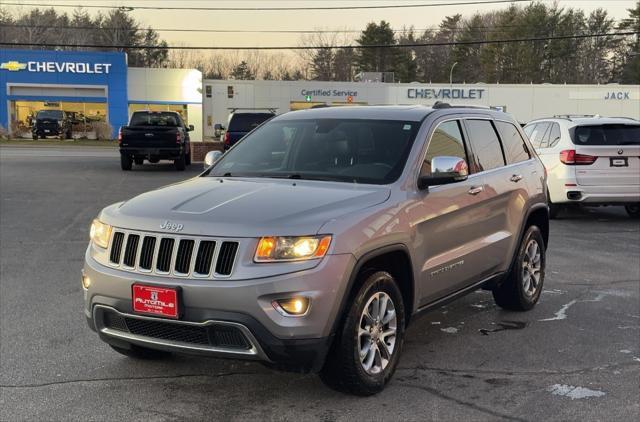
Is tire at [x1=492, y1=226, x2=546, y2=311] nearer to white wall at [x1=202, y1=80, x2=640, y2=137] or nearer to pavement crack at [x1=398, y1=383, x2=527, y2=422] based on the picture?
pavement crack at [x1=398, y1=383, x2=527, y2=422]

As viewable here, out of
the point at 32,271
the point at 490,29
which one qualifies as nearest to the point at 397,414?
the point at 32,271

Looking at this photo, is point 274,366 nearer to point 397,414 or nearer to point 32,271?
point 397,414

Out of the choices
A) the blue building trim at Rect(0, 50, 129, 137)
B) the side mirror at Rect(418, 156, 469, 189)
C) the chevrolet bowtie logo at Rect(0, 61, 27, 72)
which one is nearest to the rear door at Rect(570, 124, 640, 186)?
the side mirror at Rect(418, 156, 469, 189)

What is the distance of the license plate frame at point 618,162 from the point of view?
11.0 m

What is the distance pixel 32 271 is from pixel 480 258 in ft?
16.6

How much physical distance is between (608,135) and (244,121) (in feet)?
39.8

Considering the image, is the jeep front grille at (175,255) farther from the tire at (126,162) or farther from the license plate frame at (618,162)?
the tire at (126,162)

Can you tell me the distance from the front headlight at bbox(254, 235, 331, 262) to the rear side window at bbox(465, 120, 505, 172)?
2.16m

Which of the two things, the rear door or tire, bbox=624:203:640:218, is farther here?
tire, bbox=624:203:640:218

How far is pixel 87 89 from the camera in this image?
48.5 meters

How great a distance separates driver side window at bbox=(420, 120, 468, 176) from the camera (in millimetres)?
4617

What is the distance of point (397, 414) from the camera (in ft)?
12.3

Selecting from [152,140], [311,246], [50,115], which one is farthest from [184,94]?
Answer: [311,246]

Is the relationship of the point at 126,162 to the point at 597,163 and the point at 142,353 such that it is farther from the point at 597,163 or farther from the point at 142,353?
the point at 142,353
